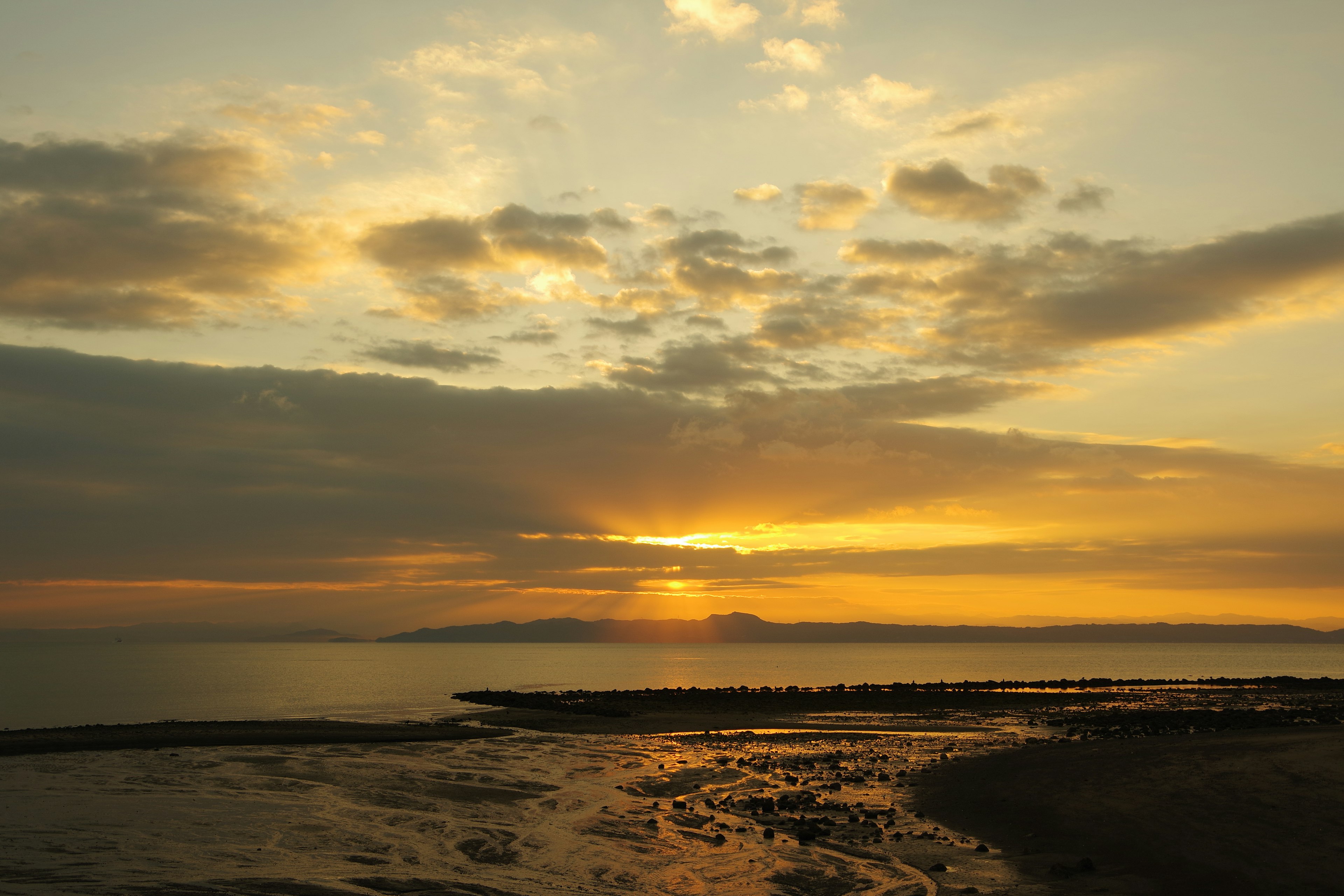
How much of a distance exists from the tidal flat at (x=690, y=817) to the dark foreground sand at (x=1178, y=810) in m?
0.08

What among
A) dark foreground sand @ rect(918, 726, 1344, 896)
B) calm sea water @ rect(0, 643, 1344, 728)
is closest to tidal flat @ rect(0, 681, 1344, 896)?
dark foreground sand @ rect(918, 726, 1344, 896)

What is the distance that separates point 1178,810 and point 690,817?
40.8 feet

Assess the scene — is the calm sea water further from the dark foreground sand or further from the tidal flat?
the dark foreground sand

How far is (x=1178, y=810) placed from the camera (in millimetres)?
21266

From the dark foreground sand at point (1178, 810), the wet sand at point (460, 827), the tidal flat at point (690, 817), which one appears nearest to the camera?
the dark foreground sand at point (1178, 810)

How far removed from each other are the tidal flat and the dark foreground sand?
0.08 m

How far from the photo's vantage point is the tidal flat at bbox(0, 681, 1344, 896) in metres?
17.5

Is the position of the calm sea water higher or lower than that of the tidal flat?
lower

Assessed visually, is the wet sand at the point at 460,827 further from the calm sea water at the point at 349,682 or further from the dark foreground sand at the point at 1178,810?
the calm sea water at the point at 349,682

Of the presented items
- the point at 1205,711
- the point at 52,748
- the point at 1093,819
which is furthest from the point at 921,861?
the point at 1205,711

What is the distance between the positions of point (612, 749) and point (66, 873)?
28.2m

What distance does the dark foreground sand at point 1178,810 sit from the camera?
16656 mm

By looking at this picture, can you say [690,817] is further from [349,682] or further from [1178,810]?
[349,682]

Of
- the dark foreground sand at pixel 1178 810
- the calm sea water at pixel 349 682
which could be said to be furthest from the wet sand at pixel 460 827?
the calm sea water at pixel 349 682
